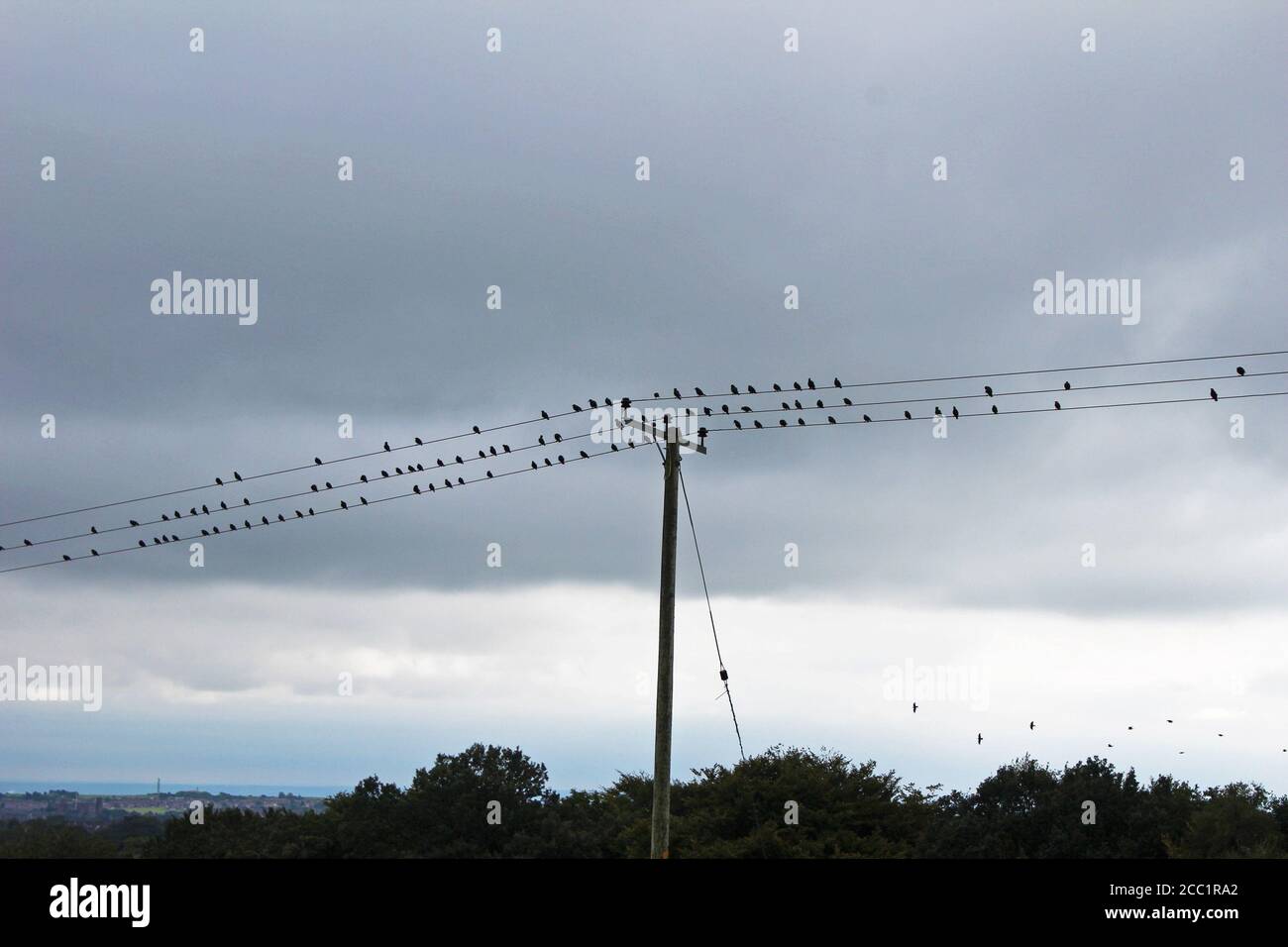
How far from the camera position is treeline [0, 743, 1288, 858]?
192ft

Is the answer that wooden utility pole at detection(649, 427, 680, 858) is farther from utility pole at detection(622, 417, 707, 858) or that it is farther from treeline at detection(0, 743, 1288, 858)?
treeline at detection(0, 743, 1288, 858)

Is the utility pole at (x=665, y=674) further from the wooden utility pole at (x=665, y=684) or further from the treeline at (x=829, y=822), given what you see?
the treeline at (x=829, y=822)

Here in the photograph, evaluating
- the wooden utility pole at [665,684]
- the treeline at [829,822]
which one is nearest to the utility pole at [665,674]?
the wooden utility pole at [665,684]

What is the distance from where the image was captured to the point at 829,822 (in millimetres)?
61531

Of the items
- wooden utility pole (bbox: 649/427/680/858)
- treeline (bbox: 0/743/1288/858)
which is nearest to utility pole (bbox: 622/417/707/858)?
wooden utility pole (bbox: 649/427/680/858)

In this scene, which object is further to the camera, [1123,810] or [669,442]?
[1123,810]

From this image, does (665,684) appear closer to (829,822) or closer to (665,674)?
(665,674)

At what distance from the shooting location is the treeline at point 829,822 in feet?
192

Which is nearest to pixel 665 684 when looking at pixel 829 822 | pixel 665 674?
pixel 665 674

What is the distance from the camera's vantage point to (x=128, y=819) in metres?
112
